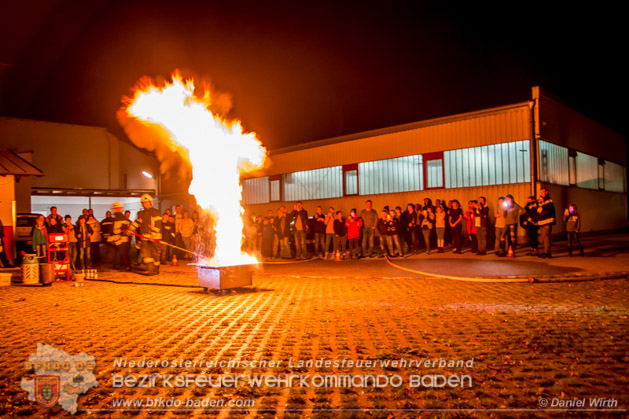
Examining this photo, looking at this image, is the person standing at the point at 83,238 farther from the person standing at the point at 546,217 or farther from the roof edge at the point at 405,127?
the person standing at the point at 546,217

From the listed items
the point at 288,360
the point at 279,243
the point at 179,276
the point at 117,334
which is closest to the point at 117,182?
the point at 279,243

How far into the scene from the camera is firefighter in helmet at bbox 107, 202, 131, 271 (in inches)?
619

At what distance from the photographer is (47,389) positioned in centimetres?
480

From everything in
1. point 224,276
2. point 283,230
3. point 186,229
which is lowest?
point 224,276

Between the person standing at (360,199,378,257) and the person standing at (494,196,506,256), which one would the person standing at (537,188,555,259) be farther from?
the person standing at (360,199,378,257)

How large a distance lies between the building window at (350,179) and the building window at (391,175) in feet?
1.05

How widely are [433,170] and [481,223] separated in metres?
5.83

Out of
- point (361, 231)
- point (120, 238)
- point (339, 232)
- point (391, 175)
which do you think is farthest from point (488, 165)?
point (120, 238)

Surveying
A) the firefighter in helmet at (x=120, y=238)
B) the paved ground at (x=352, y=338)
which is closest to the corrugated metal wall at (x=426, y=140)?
the paved ground at (x=352, y=338)

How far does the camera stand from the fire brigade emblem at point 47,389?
450cm

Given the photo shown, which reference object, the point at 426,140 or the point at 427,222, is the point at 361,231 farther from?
the point at 426,140

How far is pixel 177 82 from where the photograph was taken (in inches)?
504

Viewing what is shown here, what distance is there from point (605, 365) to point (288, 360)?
347 cm

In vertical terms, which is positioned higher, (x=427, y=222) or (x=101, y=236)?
(x=427, y=222)
